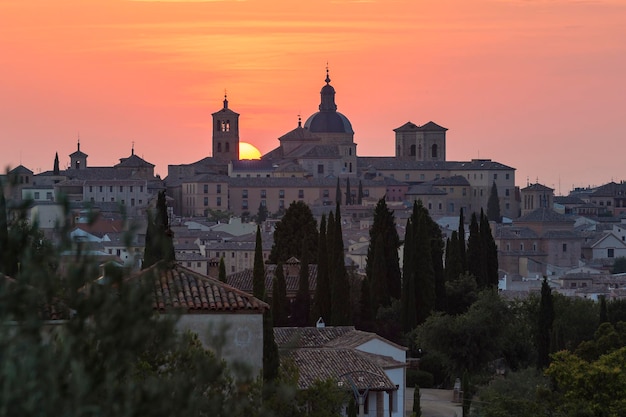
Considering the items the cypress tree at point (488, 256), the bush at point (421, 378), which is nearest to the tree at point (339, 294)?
the bush at point (421, 378)

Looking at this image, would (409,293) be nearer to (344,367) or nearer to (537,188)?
(344,367)

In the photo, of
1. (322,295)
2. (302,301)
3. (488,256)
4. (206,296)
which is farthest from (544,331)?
(206,296)

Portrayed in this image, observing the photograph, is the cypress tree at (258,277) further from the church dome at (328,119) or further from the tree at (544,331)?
the church dome at (328,119)

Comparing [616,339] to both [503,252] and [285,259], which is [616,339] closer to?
[285,259]

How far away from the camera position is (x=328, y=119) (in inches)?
5723

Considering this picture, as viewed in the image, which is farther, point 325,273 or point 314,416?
point 325,273

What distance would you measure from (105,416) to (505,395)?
1933 centimetres

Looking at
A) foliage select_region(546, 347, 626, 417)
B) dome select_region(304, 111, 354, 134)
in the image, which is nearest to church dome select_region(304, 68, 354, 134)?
dome select_region(304, 111, 354, 134)

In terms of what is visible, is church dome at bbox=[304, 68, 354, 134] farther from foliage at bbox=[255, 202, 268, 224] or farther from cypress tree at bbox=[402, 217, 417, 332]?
cypress tree at bbox=[402, 217, 417, 332]

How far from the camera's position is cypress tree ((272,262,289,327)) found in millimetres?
35156

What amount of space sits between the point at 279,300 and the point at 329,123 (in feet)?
357

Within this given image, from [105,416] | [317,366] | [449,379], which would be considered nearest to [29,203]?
[105,416]

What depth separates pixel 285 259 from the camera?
46.8m

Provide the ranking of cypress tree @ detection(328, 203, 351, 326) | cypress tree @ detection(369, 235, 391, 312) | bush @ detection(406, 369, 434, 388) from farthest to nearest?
cypress tree @ detection(369, 235, 391, 312) → cypress tree @ detection(328, 203, 351, 326) → bush @ detection(406, 369, 434, 388)
